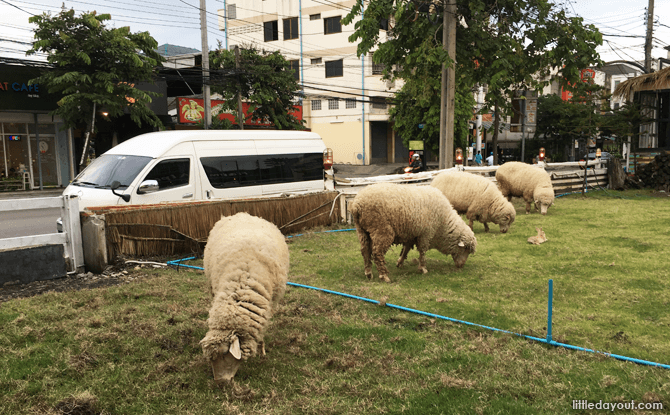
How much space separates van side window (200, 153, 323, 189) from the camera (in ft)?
30.9

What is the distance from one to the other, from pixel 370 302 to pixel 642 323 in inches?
108

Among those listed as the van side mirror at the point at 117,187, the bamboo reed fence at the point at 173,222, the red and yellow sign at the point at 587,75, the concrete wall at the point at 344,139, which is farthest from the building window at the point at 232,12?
the van side mirror at the point at 117,187

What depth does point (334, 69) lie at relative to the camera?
36.5 meters

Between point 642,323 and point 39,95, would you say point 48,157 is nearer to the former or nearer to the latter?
point 39,95

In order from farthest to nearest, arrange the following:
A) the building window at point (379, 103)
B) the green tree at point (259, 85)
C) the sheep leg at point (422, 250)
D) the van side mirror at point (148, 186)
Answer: the building window at point (379, 103)
the green tree at point (259, 85)
the van side mirror at point (148, 186)
the sheep leg at point (422, 250)

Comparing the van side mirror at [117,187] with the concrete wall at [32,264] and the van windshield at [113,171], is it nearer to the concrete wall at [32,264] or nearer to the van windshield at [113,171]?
the van windshield at [113,171]

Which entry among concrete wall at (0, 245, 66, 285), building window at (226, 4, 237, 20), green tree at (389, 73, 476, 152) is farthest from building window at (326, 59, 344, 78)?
concrete wall at (0, 245, 66, 285)

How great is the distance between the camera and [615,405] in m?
3.18

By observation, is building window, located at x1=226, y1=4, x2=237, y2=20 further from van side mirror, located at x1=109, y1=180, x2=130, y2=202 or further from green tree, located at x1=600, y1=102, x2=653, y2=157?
van side mirror, located at x1=109, y1=180, x2=130, y2=202

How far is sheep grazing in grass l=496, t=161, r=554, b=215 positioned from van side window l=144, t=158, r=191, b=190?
8.36 meters

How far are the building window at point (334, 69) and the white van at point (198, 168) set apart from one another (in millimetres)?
26474

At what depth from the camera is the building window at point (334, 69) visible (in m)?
36.2

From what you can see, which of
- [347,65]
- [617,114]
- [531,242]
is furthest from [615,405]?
[347,65]

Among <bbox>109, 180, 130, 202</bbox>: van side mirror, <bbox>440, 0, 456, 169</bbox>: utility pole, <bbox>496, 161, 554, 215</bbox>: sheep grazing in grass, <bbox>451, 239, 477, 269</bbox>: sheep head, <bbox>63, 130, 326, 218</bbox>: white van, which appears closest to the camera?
<bbox>451, 239, 477, 269</bbox>: sheep head
